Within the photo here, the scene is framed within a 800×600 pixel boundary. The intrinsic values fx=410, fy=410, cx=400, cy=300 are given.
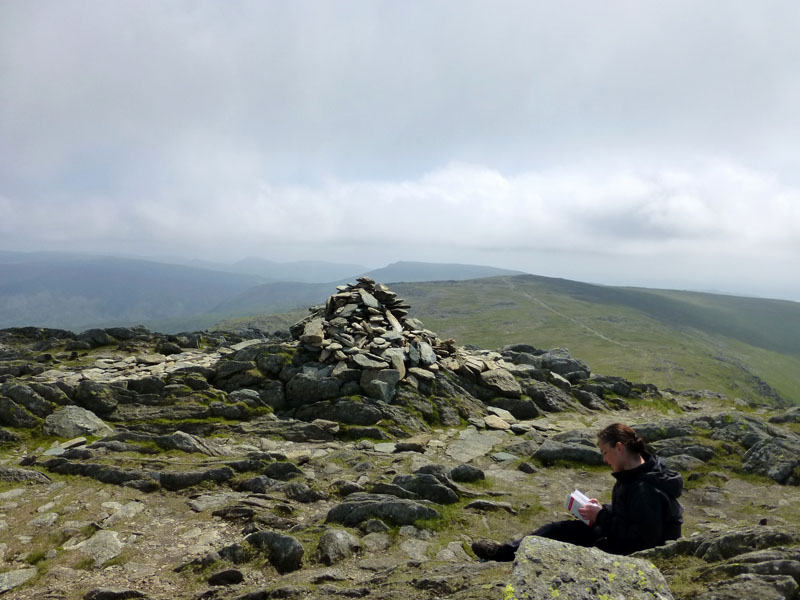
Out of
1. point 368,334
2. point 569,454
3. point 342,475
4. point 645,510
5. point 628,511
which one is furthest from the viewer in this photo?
point 368,334

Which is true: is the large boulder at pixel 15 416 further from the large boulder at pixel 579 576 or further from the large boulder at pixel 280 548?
the large boulder at pixel 579 576

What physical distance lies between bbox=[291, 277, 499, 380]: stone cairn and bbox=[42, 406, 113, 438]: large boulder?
450 inches

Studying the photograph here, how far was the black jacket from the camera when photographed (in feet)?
22.6

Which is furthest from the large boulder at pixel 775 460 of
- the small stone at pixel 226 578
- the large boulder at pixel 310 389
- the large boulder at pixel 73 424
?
the large boulder at pixel 73 424

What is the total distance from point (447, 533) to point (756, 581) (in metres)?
7.22

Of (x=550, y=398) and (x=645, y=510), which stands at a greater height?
(x=645, y=510)

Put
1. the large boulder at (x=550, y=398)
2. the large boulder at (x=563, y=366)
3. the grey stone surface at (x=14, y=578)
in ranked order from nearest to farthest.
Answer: the grey stone surface at (x=14, y=578), the large boulder at (x=550, y=398), the large boulder at (x=563, y=366)

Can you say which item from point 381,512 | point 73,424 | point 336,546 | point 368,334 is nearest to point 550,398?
point 368,334

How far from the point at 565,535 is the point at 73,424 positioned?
20.4 meters

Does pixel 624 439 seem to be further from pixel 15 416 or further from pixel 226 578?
pixel 15 416

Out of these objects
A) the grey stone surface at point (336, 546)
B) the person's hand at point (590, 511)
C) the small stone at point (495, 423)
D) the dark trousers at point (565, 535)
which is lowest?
the small stone at point (495, 423)

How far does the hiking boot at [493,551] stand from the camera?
7.67 m

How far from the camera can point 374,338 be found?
27734mm

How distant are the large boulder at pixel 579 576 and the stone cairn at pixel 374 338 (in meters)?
19.8
